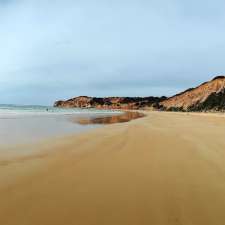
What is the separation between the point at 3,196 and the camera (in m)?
3.88

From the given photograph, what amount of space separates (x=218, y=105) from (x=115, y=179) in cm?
6587

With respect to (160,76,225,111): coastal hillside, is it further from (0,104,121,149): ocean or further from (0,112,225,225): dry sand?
(0,112,225,225): dry sand

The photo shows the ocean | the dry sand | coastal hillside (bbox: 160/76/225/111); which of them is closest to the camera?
the dry sand

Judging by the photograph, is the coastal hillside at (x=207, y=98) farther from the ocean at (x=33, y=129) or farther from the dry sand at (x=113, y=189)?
the dry sand at (x=113, y=189)

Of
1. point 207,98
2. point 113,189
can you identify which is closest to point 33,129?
point 113,189

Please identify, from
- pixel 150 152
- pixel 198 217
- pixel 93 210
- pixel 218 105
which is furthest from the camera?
pixel 218 105

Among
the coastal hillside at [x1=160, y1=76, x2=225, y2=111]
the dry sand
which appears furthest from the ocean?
the coastal hillside at [x1=160, y1=76, x2=225, y2=111]

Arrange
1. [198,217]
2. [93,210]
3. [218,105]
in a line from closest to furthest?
[198,217] → [93,210] → [218,105]

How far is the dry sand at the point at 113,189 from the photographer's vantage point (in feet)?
10.6

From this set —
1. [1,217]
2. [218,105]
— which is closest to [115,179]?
Answer: [1,217]

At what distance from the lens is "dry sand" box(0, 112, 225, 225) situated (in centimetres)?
322

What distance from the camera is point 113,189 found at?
13.9 feet

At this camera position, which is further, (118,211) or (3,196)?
(3,196)

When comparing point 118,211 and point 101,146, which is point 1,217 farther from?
point 101,146
